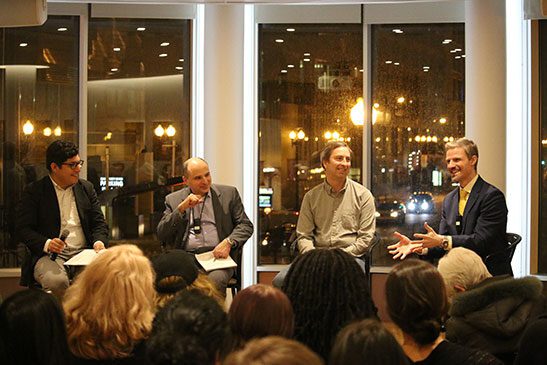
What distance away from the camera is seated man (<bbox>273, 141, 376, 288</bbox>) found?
238 inches

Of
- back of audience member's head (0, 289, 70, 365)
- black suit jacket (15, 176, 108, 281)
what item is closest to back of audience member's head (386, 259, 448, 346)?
back of audience member's head (0, 289, 70, 365)

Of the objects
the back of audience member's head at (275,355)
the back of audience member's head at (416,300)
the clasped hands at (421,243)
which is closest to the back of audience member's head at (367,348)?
the back of audience member's head at (275,355)

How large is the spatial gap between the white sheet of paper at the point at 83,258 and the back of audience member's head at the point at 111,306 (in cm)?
197

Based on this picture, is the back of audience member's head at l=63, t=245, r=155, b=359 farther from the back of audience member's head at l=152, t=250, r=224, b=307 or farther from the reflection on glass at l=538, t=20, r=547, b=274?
the reflection on glass at l=538, t=20, r=547, b=274

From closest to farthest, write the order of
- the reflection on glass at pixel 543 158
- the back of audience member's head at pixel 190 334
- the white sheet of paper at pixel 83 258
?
the back of audience member's head at pixel 190 334 → the white sheet of paper at pixel 83 258 → the reflection on glass at pixel 543 158

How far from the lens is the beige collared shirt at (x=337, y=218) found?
6.04 metres

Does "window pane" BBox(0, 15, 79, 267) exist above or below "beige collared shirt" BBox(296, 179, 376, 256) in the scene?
above

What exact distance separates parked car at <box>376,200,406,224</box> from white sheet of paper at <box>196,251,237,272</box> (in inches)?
104

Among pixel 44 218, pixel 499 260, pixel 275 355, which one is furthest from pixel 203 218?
pixel 275 355

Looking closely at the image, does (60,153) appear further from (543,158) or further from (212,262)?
(543,158)

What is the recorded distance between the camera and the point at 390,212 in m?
8.08

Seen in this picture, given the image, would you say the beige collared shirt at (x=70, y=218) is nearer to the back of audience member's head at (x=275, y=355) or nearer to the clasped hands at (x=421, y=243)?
the clasped hands at (x=421, y=243)

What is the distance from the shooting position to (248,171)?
805 cm

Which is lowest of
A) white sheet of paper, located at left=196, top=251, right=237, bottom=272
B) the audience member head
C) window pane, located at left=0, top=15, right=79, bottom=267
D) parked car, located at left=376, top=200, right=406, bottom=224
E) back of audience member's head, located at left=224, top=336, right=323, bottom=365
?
white sheet of paper, located at left=196, top=251, right=237, bottom=272
